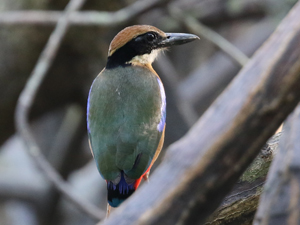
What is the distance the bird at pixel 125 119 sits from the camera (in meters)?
2.88

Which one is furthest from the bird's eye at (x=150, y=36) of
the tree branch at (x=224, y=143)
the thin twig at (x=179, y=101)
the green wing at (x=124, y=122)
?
the tree branch at (x=224, y=143)

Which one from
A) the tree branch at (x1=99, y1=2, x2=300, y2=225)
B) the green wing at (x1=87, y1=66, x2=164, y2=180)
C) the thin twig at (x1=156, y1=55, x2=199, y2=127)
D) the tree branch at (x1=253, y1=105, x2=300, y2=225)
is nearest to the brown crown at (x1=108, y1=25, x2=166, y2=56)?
the green wing at (x1=87, y1=66, x2=164, y2=180)

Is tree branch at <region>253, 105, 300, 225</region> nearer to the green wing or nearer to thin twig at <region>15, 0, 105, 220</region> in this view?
the green wing

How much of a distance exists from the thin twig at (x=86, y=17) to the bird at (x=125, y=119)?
128 centimetres

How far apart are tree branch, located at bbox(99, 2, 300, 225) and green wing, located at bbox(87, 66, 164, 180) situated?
1.54 meters

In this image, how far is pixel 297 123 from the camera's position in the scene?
56.3 inches

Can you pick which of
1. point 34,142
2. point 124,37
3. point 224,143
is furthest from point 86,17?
point 224,143

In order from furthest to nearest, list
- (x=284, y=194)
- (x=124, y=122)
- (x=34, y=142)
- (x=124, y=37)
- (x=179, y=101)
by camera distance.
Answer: (x=179, y=101), (x=34, y=142), (x=124, y=37), (x=124, y=122), (x=284, y=194)

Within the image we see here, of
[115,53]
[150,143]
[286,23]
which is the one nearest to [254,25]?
[115,53]

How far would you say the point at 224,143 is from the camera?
1326 mm

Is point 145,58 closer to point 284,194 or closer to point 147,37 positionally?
point 147,37

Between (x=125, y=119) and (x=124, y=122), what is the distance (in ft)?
0.07

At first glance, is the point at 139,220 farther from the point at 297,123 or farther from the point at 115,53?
the point at 115,53

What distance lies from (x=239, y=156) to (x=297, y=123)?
0.22m
